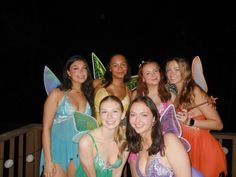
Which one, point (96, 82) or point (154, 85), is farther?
point (96, 82)

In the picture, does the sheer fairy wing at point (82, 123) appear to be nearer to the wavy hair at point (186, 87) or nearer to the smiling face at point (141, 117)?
the smiling face at point (141, 117)

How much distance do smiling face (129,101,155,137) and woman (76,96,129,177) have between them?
17cm

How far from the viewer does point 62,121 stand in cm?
266

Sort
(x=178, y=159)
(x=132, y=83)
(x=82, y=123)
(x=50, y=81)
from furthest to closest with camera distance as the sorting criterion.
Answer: (x=132, y=83) → (x=50, y=81) → (x=82, y=123) → (x=178, y=159)

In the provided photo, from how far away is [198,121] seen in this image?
2.59 m

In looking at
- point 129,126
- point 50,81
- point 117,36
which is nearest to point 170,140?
point 129,126

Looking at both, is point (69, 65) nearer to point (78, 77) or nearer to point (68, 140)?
point (78, 77)

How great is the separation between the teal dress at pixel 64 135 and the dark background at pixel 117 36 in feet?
22.1

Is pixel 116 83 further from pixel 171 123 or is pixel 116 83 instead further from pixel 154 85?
pixel 171 123

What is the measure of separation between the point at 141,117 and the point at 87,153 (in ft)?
1.67

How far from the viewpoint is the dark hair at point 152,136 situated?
81.0 inches

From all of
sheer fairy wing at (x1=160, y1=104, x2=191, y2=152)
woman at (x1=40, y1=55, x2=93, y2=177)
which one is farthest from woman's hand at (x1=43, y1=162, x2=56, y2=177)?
sheer fairy wing at (x1=160, y1=104, x2=191, y2=152)

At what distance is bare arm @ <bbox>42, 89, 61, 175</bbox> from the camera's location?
2.60 metres

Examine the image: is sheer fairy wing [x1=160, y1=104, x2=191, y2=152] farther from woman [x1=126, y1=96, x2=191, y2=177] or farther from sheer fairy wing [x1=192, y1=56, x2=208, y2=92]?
sheer fairy wing [x1=192, y1=56, x2=208, y2=92]
